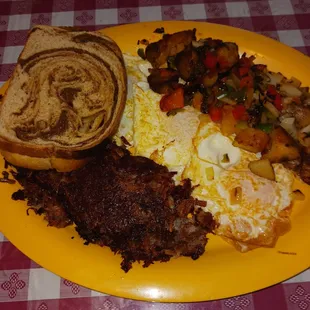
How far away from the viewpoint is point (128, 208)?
10.6 feet

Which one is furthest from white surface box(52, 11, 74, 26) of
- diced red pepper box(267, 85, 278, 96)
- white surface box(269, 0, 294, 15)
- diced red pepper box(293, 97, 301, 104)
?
diced red pepper box(293, 97, 301, 104)

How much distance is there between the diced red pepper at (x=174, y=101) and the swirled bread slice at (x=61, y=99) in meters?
0.37

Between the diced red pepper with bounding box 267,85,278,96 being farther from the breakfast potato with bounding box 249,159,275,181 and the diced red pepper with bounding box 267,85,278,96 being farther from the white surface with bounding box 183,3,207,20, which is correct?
the white surface with bounding box 183,3,207,20

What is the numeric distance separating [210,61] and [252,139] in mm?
814

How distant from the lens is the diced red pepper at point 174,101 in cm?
379

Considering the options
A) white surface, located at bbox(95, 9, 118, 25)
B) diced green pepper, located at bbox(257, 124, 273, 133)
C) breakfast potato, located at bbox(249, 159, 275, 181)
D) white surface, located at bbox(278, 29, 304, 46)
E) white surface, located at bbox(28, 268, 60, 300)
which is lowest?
white surface, located at bbox(28, 268, 60, 300)

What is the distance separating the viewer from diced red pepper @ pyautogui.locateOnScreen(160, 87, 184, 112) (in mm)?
3787

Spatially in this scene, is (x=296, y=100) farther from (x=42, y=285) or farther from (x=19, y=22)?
(x=19, y=22)

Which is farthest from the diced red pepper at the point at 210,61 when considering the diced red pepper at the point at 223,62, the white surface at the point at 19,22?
the white surface at the point at 19,22

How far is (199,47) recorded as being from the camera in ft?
13.1

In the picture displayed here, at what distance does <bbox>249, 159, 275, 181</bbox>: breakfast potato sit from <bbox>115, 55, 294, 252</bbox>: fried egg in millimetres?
40

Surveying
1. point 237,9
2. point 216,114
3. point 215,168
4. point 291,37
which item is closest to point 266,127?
point 216,114

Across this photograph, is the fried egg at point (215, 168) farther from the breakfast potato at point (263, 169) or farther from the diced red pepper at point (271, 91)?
the diced red pepper at point (271, 91)

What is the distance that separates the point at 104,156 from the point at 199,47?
53.1 inches
